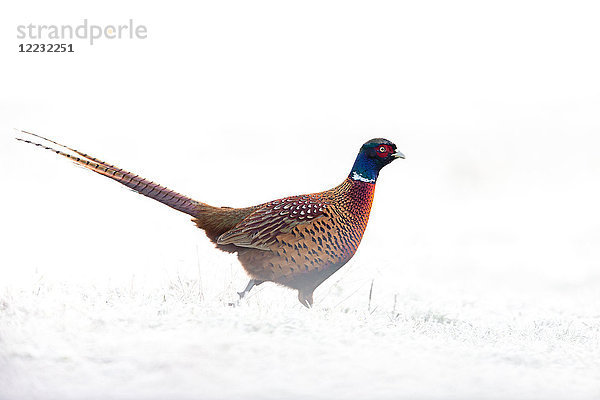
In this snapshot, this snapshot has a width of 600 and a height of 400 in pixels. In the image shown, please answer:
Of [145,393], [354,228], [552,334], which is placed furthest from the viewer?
[552,334]

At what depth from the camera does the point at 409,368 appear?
4.79 m

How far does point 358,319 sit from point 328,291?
1.30 m

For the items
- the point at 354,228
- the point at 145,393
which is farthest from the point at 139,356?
the point at 354,228

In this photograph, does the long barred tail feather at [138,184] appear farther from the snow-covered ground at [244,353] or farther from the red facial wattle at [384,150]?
the red facial wattle at [384,150]

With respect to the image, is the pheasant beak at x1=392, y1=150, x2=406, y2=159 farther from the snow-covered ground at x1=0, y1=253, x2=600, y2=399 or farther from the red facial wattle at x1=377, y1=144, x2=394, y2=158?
the snow-covered ground at x1=0, y1=253, x2=600, y2=399

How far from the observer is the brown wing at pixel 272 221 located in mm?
6141

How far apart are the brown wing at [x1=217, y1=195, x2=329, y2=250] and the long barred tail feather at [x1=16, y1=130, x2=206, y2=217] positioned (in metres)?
0.42

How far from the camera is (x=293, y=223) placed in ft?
20.2

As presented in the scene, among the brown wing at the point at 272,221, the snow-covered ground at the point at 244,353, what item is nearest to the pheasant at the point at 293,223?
the brown wing at the point at 272,221

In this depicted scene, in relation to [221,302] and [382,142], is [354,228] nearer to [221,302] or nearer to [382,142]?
[382,142]

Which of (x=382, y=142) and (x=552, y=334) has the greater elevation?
(x=382, y=142)

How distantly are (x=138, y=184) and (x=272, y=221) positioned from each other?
118 centimetres

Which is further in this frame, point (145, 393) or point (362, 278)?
point (362, 278)

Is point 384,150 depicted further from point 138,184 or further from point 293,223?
point 138,184
